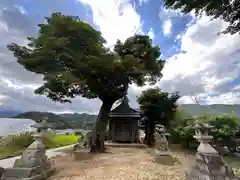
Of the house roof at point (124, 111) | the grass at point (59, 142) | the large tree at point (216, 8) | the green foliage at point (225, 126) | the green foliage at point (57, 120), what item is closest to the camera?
the large tree at point (216, 8)

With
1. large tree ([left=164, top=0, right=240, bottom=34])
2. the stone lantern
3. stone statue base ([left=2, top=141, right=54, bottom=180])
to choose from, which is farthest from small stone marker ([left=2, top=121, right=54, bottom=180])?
large tree ([left=164, top=0, right=240, bottom=34])

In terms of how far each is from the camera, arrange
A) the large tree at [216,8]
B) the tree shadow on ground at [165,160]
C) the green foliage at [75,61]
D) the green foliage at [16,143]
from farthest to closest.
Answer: the green foliage at [75,61], the green foliage at [16,143], the tree shadow on ground at [165,160], the large tree at [216,8]

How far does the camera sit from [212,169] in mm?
3381

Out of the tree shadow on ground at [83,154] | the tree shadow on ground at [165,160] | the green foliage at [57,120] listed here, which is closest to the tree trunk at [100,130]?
the tree shadow on ground at [83,154]

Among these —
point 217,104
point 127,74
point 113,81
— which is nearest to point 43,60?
point 113,81

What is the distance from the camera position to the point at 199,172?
11.6 ft

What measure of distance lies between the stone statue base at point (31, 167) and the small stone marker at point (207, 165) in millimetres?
4126

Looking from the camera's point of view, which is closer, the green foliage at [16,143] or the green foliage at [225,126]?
the green foliage at [225,126]

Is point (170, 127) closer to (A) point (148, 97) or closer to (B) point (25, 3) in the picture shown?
(A) point (148, 97)

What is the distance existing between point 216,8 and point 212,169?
5.02 metres

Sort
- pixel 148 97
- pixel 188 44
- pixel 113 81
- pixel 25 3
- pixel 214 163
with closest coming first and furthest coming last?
pixel 214 163
pixel 25 3
pixel 188 44
pixel 113 81
pixel 148 97

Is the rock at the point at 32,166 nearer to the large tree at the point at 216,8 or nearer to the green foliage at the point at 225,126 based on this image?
the large tree at the point at 216,8

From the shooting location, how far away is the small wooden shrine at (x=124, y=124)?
12266 millimetres

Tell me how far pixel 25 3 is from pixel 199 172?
442 inches
